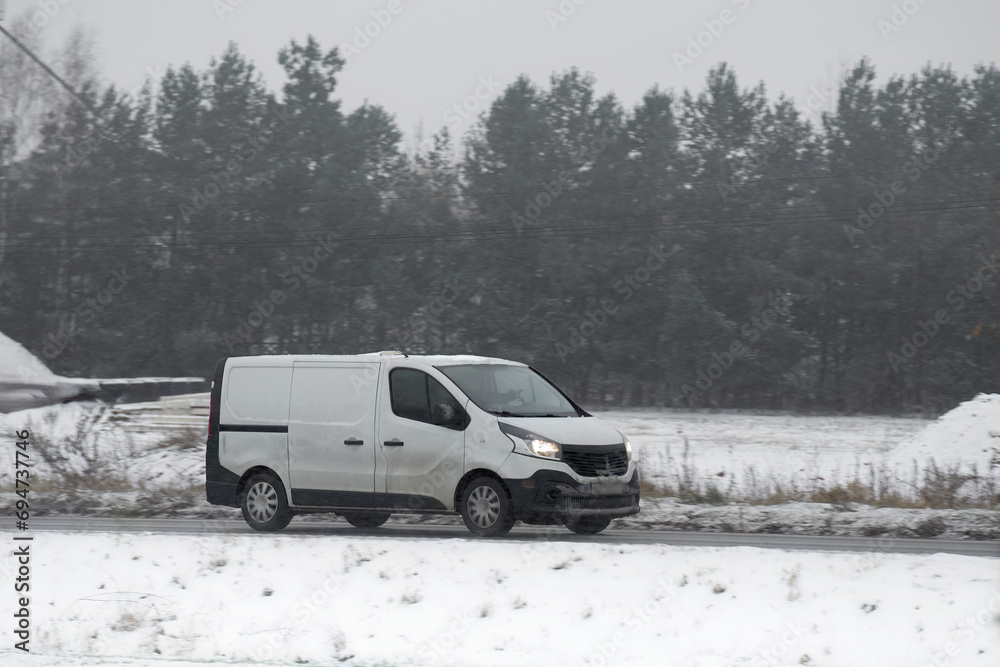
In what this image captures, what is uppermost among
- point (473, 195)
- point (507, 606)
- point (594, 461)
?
point (473, 195)

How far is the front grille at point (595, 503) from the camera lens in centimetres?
1238

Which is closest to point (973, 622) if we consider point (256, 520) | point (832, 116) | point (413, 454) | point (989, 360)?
point (413, 454)

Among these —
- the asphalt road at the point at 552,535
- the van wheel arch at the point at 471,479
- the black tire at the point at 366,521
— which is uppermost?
the van wheel arch at the point at 471,479

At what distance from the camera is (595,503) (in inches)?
496

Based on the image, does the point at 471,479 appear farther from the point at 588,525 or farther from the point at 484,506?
the point at 588,525

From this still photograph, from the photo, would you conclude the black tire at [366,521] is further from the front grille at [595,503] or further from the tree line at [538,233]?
the tree line at [538,233]

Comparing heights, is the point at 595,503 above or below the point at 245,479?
below

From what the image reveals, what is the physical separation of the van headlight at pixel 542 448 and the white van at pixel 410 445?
0.01 m

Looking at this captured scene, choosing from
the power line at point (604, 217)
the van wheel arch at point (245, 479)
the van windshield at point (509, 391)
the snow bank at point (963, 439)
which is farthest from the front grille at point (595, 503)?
the power line at point (604, 217)

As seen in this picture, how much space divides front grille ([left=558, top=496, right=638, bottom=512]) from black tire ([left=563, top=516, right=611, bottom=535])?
0.25m

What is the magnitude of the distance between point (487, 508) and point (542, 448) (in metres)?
0.86

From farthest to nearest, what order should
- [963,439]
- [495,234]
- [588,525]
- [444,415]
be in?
[495,234]
[963,439]
[588,525]
[444,415]

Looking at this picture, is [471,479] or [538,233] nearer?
[471,479]

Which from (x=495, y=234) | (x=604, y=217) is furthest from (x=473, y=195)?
(x=604, y=217)
